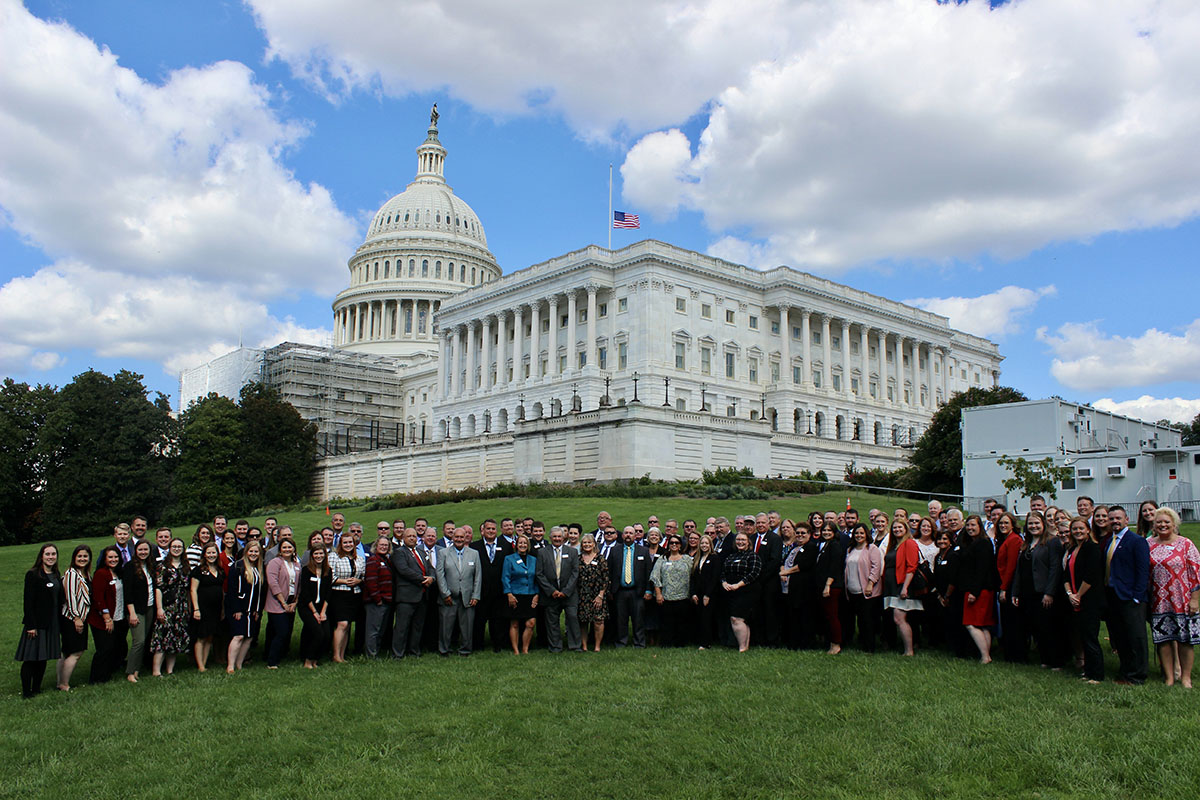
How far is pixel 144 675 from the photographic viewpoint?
1445 cm

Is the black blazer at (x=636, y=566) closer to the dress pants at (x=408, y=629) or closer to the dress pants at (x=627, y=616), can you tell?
the dress pants at (x=627, y=616)

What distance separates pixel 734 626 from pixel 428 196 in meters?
124

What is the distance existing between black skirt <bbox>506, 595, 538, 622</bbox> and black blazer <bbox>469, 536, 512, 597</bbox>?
1.15ft

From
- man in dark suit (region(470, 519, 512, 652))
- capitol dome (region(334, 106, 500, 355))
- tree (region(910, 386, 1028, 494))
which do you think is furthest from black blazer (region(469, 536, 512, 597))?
capitol dome (region(334, 106, 500, 355))

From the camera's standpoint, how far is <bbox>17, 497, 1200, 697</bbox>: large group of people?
1255cm

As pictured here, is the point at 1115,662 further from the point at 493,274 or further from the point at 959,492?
the point at 493,274

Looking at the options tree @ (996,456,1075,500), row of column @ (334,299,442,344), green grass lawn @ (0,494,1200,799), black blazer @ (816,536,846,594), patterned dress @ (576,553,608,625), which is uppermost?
row of column @ (334,299,442,344)

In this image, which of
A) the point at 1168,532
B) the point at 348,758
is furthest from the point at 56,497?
the point at 1168,532

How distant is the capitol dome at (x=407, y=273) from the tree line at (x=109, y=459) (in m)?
54.0

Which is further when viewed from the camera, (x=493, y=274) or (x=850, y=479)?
(x=493, y=274)

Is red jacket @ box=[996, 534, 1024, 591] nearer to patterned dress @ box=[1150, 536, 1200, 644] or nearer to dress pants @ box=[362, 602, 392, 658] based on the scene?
patterned dress @ box=[1150, 536, 1200, 644]

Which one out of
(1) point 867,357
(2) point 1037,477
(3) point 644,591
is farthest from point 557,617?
(1) point 867,357

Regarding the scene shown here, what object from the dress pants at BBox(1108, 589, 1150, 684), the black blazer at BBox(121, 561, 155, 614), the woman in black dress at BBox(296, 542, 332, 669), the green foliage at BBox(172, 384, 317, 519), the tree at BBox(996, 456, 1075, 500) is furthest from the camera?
the green foliage at BBox(172, 384, 317, 519)

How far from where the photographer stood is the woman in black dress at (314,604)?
14.8 meters
